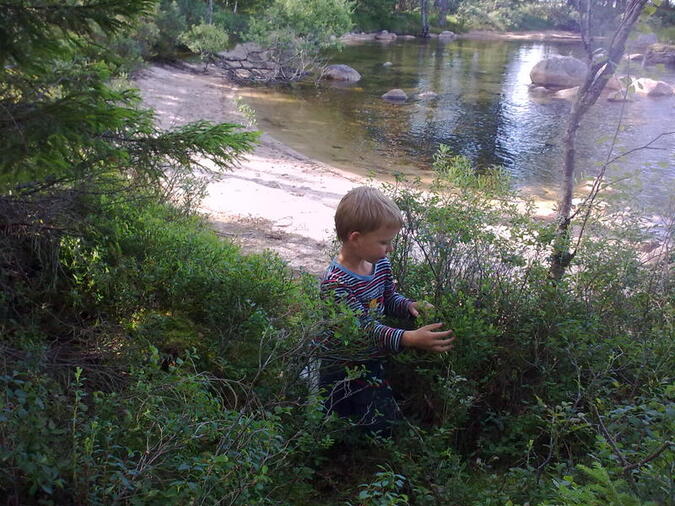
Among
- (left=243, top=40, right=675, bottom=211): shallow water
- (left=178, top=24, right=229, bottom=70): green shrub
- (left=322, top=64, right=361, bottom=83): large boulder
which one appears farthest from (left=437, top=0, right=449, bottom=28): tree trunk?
(left=178, top=24, right=229, bottom=70): green shrub

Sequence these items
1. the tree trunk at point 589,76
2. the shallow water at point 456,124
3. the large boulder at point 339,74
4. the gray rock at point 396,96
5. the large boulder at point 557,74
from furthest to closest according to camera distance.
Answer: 1. the large boulder at point 339,74
2. the large boulder at point 557,74
3. the gray rock at point 396,96
4. the shallow water at point 456,124
5. the tree trunk at point 589,76

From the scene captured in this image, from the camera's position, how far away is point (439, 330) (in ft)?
9.55

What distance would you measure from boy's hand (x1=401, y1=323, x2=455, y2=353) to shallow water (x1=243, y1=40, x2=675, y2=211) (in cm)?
695

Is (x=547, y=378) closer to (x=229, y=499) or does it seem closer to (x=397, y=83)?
(x=229, y=499)

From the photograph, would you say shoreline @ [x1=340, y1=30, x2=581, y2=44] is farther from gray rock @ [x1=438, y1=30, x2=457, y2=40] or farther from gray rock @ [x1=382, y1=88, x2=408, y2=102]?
gray rock @ [x1=382, y1=88, x2=408, y2=102]

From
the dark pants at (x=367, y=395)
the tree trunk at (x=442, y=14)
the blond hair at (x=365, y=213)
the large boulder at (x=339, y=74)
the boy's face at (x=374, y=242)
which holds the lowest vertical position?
the large boulder at (x=339, y=74)

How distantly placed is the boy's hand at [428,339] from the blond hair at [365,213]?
520mm

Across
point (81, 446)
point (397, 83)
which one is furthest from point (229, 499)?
point (397, 83)

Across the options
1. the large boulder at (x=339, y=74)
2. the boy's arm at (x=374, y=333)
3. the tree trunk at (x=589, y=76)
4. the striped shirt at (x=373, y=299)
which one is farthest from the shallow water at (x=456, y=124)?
the boy's arm at (x=374, y=333)

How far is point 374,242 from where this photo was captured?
2969 millimetres

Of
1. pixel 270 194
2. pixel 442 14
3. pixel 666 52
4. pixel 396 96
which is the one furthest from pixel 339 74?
pixel 442 14

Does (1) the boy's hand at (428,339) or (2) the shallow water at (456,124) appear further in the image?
(2) the shallow water at (456,124)

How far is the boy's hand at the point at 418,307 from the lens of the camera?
292 centimetres

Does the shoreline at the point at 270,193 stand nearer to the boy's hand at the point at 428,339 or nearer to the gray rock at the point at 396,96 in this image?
the boy's hand at the point at 428,339
